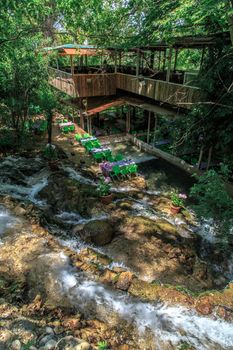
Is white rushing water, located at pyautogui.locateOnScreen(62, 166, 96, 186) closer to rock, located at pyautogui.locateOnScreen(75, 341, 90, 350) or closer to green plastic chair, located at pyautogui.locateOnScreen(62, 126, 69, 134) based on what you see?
green plastic chair, located at pyautogui.locateOnScreen(62, 126, 69, 134)

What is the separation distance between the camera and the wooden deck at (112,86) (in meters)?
13.6

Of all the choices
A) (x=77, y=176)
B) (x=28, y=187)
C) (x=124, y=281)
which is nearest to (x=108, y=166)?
(x=77, y=176)

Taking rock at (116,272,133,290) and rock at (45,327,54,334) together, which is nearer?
rock at (45,327,54,334)

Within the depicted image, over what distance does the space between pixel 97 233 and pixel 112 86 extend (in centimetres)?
1262

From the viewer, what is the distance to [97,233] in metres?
7.94

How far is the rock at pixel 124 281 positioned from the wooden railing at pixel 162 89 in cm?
703

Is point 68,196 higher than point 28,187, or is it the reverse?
point 68,196

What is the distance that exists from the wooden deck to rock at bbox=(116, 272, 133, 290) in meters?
9.57

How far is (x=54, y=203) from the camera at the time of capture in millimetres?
9781

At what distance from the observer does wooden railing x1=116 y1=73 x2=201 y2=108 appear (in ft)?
39.5

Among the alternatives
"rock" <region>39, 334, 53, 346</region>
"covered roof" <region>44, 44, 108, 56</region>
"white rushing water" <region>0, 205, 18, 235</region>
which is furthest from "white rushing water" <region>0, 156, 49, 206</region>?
"covered roof" <region>44, 44, 108, 56</region>

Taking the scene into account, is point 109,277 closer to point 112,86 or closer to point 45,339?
point 45,339

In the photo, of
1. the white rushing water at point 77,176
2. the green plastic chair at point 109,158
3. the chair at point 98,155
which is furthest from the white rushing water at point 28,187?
the green plastic chair at point 109,158

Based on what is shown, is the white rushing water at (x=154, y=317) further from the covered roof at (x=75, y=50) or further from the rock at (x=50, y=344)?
the covered roof at (x=75, y=50)
